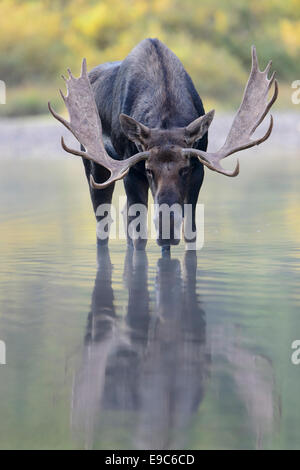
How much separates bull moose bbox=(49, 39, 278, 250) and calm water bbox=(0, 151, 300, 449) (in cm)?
69

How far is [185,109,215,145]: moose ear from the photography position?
7.89 meters

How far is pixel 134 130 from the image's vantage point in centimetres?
800

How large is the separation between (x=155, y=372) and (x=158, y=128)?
10.8 ft

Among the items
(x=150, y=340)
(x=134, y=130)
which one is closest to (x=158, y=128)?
(x=134, y=130)

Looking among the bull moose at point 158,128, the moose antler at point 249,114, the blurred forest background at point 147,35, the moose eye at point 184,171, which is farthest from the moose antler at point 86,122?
the blurred forest background at point 147,35

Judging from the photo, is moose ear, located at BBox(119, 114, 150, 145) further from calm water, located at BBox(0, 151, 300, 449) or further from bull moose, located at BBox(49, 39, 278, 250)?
calm water, located at BBox(0, 151, 300, 449)

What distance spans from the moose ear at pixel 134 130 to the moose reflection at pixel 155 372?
130 centimetres

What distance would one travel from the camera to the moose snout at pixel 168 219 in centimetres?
770

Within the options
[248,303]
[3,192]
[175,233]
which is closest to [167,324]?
[248,303]

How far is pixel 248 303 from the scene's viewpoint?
22.4 feet

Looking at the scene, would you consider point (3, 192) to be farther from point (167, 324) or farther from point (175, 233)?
point (167, 324)

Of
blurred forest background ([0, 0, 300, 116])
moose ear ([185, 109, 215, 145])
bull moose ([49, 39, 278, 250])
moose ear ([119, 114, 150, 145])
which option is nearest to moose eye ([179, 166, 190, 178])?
bull moose ([49, 39, 278, 250])

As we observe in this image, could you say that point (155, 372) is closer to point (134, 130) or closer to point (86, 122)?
point (134, 130)
